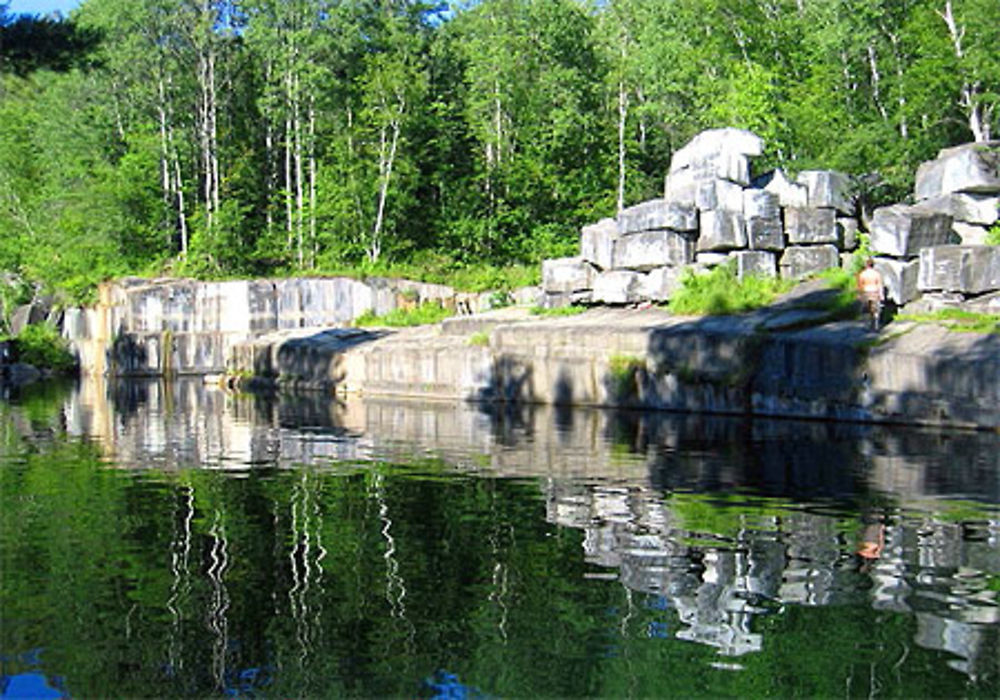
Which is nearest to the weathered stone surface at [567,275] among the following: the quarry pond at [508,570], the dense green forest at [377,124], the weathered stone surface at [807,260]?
the weathered stone surface at [807,260]

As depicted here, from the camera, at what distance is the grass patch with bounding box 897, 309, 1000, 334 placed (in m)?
20.7

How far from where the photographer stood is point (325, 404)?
1172 inches

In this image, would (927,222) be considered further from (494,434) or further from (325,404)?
(325,404)

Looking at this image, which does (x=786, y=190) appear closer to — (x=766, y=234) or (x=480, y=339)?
(x=766, y=234)

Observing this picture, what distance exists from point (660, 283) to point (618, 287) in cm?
141

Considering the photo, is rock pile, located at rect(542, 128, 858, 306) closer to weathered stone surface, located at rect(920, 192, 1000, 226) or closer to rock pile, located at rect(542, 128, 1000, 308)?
rock pile, located at rect(542, 128, 1000, 308)

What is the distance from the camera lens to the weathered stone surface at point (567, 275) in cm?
3225

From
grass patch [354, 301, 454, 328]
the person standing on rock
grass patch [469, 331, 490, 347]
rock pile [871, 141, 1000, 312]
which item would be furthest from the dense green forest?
the person standing on rock

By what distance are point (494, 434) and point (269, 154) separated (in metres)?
38.8

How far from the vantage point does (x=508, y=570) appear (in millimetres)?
10047

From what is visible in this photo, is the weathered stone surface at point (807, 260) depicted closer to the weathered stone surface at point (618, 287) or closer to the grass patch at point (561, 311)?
the weathered stone surface at point (618, 287)

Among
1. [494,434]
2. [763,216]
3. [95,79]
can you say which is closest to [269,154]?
[95,79]

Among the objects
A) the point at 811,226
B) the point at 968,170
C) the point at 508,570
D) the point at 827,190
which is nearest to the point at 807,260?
the point at 811,226

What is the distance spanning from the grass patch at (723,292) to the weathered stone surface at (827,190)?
2.63 m
